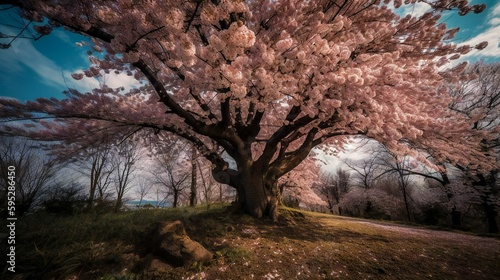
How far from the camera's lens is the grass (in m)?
2.81

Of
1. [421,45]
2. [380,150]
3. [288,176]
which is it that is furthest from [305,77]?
[380,150]

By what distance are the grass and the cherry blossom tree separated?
231 cm

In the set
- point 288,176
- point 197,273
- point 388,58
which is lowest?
point 197,273

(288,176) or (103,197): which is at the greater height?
(288,176)

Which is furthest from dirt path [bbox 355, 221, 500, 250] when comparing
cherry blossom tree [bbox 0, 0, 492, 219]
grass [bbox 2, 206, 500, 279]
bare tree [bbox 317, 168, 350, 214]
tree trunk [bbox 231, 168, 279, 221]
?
bare tree [bbox 317, 168, 350, 214]

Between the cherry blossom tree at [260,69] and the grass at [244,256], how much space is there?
2.31 meters

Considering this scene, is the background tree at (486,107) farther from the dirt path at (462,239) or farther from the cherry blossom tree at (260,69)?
the cherry blossom tree at (260,69)

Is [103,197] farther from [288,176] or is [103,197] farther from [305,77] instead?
[288,176]

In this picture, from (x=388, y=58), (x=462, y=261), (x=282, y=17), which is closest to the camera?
(x=462, y=261)

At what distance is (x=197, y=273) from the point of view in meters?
2.98

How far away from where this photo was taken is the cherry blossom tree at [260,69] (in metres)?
3.47

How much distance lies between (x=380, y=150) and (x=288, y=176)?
9.76m

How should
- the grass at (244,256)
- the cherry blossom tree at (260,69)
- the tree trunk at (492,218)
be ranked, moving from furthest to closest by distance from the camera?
1. the tree trunk at (492,218)
2. the cherry blossom tree at (260,69)
3. the grass at (244,256)

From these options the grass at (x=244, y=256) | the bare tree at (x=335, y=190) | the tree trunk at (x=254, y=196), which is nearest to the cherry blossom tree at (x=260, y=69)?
the tree trunk at (x=254, y=196)
